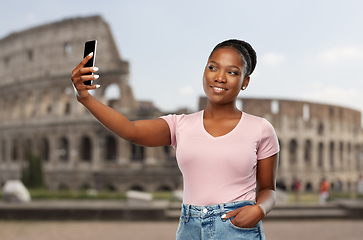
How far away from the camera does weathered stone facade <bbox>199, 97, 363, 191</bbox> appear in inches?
1203

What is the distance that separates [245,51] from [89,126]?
2666 centimetres

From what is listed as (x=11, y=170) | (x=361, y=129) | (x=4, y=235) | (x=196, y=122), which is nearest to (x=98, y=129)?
(x=11, y=170)

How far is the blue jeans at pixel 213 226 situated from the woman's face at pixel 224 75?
1.94 ft

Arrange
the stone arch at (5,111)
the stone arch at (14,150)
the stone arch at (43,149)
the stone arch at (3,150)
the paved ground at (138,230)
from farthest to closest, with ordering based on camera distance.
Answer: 1. the stone arch at (5,111)
2. the stone arch at (3,150)
3. the stone arch at (14,150)
4. the stone arch at (43,149)
5. the paved ground at (138,230)

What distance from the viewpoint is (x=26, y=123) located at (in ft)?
99.3

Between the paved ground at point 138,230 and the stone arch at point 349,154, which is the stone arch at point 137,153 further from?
the stone arch at point 349,154

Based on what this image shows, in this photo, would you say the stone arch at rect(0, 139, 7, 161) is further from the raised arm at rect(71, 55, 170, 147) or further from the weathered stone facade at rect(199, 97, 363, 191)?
the raised arm at rect(71, 55, 170, 147)

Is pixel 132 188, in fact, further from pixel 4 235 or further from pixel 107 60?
pixel 4 235

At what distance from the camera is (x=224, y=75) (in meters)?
2.06

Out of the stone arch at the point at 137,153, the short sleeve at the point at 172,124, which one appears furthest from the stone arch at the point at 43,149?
the short sleeve at the point at 172,124

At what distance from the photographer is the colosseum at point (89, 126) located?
86.9ft

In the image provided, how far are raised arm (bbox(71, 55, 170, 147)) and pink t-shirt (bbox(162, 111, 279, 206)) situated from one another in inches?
7.5

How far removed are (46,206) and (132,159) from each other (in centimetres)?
1627

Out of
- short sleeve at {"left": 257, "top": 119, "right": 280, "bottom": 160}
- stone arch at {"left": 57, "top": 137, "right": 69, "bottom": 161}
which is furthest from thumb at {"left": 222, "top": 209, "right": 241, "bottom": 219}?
stone arch at {"left": 57, "top": 137, "right": 69, "bottom": 161}
